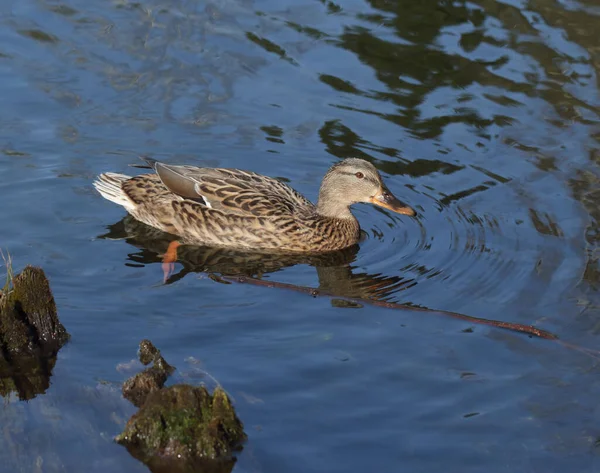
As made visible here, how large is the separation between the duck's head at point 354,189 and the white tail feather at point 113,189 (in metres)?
1.98

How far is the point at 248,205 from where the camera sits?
1055 cm

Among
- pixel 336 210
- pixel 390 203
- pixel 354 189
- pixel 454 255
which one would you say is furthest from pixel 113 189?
pixel 454 255

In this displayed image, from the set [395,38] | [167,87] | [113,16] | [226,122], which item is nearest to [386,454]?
[226,122]

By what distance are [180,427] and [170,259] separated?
142 inches

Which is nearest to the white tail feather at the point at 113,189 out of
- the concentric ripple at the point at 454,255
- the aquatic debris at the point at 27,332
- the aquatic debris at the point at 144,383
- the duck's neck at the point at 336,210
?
the duck's neck at the point at 336,210

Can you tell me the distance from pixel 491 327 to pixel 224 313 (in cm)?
210

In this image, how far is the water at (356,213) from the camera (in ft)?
22.7

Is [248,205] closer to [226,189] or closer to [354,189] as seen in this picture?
[226,189]

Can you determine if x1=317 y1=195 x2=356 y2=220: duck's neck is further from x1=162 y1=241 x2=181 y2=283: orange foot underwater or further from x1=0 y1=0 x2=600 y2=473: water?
x1=162 y1=241 x2=181 y2=283: orange foot underwater

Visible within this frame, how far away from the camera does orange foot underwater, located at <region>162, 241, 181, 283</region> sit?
9.49 m

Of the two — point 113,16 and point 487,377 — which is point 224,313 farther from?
point 113,16

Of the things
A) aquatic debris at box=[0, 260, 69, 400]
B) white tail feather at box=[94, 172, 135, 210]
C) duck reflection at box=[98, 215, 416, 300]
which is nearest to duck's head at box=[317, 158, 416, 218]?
duck reflection at box=[98, 215, 416, 300]

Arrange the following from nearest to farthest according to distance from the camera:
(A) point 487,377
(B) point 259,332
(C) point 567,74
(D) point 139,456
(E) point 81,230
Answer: (D) point 139,456
(A) point 487,377
(B) point 259,332
(E) point 81,230
(C) point 567,74

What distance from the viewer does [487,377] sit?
24.8 feet
